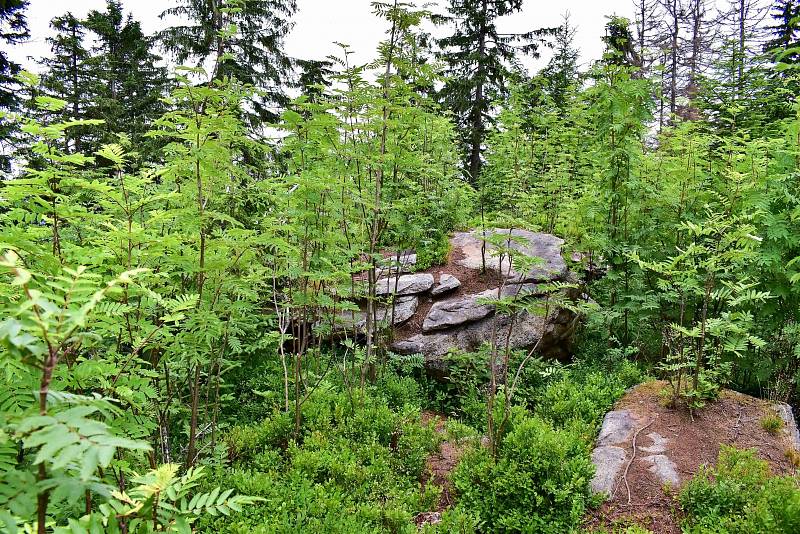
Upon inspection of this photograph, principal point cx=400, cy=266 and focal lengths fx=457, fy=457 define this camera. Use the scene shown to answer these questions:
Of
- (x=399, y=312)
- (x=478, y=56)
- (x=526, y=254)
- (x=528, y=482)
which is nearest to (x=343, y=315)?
(x=399, y=312)

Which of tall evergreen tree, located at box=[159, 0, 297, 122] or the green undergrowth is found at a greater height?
tall evergreen tree, located at box=[159, 0, 297, 122]

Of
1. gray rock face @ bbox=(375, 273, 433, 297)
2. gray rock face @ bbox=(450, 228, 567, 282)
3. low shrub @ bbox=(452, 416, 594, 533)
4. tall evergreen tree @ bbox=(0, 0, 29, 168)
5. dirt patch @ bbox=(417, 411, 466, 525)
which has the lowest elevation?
dirt patch @ bbox=(417, 411, 466, 525)

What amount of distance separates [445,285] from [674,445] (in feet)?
13.3

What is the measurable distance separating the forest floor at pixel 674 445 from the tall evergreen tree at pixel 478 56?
10.8 metres

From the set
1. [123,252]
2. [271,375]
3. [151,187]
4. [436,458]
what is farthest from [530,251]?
[123,252]

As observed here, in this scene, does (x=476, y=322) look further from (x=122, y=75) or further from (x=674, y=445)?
(x=122, y=75)

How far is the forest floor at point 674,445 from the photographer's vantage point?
3.95 m

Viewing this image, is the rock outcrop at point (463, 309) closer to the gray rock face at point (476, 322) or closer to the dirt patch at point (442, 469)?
the gray rock face at point (476, 322)

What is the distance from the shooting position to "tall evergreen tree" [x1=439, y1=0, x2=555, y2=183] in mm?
15016

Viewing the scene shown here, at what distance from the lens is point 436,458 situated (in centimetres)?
513

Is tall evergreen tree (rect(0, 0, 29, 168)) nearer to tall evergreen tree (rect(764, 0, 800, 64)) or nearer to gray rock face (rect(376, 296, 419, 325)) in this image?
gray rock face (rect(376, 296, 419, 325))

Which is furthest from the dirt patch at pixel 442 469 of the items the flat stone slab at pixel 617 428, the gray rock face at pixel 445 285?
the gray rock face at pixel 445 285

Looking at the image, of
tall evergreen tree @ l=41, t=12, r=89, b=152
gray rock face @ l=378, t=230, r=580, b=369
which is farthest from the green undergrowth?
tall evergreen tree @ l=41, t=12, r=89, b=152

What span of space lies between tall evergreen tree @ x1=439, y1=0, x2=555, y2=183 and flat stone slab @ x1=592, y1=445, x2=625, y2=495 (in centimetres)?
1129
